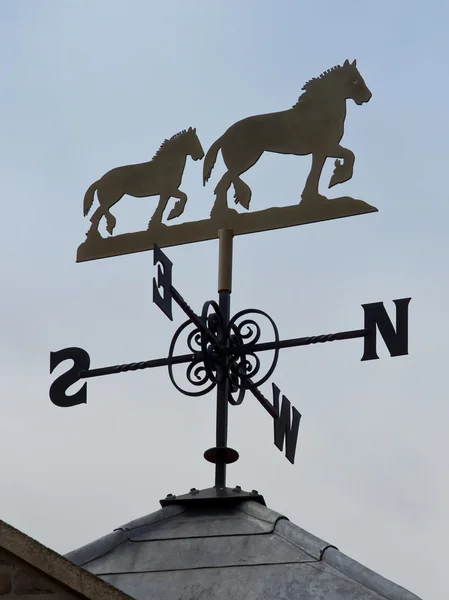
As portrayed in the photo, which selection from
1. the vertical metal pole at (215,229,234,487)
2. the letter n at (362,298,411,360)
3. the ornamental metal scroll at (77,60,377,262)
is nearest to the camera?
the vertical metal pole at (215,229,234,487)

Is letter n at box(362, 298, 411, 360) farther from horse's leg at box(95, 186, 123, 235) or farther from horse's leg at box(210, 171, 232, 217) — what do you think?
horse's leg at box(95, 186, 123, 235)

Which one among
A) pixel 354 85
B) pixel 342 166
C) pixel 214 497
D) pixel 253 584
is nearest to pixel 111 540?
pixel 214 497

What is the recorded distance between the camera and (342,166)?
275 inches

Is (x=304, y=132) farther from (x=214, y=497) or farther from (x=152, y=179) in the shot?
(x=214, y=497)

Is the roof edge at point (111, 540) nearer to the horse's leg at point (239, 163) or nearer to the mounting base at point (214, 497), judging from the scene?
the mounting base at point (214, 497)

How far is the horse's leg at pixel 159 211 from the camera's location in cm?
726

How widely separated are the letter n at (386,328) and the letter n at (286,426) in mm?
458

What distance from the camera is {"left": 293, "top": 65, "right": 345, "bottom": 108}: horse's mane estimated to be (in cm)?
719

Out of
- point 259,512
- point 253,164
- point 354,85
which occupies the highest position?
point 354,85

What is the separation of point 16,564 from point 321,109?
3320 mm

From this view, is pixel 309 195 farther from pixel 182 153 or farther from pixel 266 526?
pixel 266 526

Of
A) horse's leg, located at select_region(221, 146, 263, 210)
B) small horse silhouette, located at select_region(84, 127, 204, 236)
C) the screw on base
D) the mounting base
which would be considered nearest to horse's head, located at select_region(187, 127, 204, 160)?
small horse silhouette, located at select_region(84, 127, 204, 236)

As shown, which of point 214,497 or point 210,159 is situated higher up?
point 210,159

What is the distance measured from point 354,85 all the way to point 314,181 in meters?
0.58
